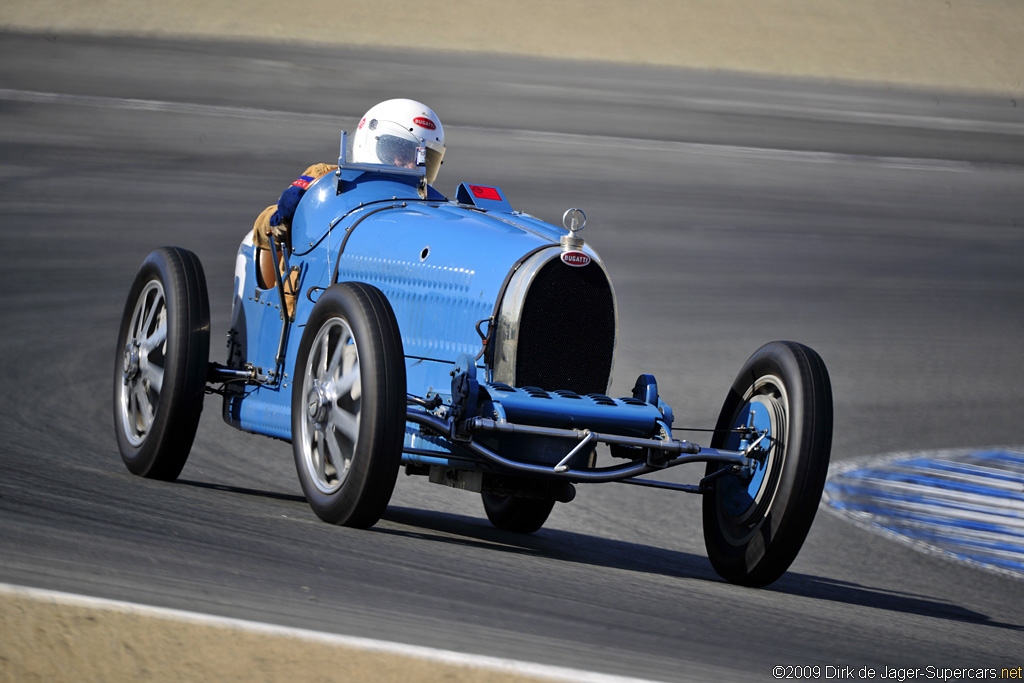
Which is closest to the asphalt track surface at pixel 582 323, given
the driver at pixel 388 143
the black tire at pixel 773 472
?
the black tire at pixel 773 472

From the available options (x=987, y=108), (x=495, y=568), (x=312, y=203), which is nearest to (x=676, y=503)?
(x=312, y=203)

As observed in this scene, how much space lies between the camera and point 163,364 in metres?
7.88

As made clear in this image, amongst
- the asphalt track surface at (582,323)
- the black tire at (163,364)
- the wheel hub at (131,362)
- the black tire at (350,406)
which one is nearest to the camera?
the asphalt track surface at (582,323)

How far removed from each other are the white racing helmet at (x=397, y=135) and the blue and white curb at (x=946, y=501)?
425cm

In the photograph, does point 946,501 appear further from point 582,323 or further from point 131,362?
point 131,362

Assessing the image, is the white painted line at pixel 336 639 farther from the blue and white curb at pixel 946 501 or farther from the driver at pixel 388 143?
the blue and white curb at pixel 946 501

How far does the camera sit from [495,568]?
5.72 metres

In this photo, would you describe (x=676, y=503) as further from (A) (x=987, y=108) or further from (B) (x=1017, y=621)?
(A) (x=987, y=108)

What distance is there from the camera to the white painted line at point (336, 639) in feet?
12.6

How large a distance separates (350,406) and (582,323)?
3.97 feet

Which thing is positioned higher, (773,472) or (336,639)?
(773,472)

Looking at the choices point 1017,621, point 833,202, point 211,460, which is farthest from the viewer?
point 833,202

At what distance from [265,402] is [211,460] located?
7.59 feet

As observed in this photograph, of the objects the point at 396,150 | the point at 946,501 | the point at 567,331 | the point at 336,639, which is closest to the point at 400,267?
the point at 567,331
